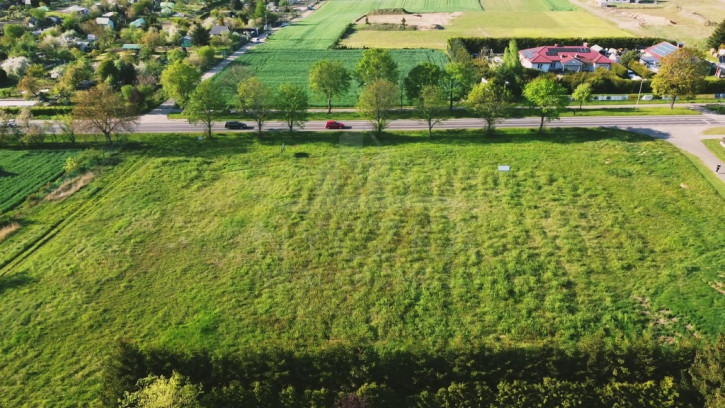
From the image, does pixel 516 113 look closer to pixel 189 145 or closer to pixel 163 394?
pixel 189 145

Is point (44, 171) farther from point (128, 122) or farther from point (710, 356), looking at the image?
point (710, 356)

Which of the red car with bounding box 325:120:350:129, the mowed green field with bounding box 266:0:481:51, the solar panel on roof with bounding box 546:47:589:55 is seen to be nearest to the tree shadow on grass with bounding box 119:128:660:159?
the red car with bounding box 325:120:350:129

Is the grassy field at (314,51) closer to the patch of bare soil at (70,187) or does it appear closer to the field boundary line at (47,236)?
the patch of bare soil at (70,187)

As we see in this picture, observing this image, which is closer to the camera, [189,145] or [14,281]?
[14,281]

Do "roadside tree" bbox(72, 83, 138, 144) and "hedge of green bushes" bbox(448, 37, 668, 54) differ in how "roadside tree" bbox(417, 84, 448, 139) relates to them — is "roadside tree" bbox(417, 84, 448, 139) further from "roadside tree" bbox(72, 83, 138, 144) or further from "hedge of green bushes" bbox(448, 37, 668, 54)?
"hedge of green bushes" bbox(448, 37, 668, 54)

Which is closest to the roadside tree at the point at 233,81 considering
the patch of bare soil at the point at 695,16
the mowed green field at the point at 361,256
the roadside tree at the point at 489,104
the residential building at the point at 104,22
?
the mowed green field at the point at 361,256

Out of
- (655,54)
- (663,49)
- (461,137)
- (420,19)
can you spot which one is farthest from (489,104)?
(420,19)
